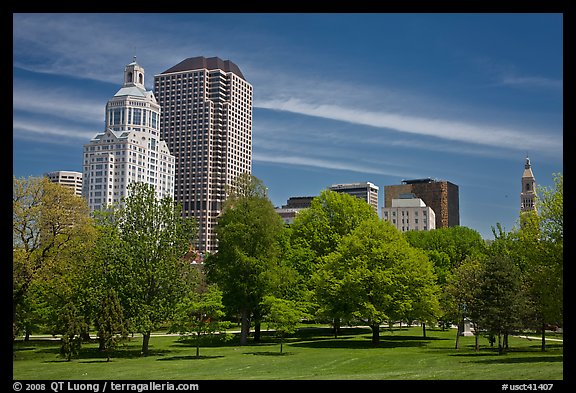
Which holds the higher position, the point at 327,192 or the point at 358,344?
the point at 327,192

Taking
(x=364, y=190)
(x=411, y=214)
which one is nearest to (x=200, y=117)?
(x=411, y=214)

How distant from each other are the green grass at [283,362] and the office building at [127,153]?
1795 inches

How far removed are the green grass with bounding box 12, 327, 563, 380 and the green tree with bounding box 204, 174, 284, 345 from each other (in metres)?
2.14

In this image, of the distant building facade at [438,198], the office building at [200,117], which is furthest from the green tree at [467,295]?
the office building at [200,117]

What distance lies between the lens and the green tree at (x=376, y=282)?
24734 mm

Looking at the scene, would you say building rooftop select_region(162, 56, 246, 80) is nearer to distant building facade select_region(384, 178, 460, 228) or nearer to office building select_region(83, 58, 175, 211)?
office building select_region(83, 58, 175, 211)

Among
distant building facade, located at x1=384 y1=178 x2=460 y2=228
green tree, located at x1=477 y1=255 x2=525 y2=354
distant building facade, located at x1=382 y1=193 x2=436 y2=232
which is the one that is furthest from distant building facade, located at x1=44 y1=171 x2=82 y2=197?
distant building facade, located at x1=382 y1=193 x2=436 y2=232

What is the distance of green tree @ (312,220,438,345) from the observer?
24.7m

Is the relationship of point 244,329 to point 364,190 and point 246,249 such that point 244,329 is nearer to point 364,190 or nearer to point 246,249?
point 246,249

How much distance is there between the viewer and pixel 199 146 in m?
102

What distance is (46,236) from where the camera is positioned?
859 inches
